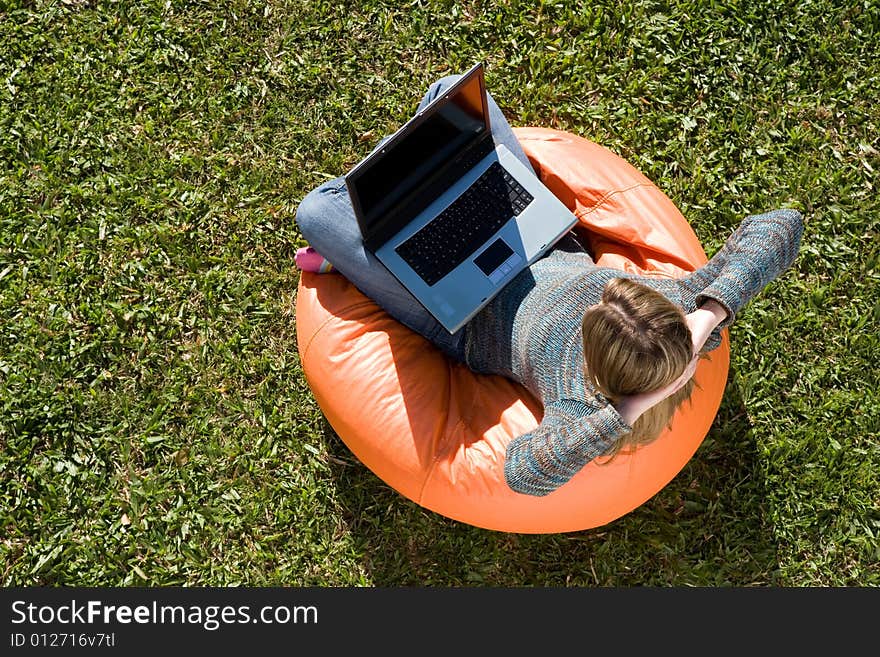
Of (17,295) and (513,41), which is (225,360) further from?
(513,41)

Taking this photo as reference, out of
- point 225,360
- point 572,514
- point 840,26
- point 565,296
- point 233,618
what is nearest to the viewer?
point 565,296

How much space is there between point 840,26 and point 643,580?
273cm

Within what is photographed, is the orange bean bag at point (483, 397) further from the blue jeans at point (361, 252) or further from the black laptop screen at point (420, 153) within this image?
the black laptop screen at point (420, 153)

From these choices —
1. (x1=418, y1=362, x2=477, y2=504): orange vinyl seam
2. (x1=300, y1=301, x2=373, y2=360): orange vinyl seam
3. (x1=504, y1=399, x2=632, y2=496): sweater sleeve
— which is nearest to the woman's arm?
(x1=504, y1=399, x2=632, y2=496): sweater sleeve

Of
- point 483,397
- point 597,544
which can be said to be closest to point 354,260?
point 483,397

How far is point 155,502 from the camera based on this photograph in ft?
12.1

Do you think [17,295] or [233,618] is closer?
[233,618]

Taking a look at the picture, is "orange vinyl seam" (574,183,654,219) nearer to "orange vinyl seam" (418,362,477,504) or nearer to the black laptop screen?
the black laptop screen

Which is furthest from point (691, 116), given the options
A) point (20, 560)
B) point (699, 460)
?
point (20, 560)

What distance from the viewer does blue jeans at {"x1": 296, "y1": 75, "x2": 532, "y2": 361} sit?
312cm

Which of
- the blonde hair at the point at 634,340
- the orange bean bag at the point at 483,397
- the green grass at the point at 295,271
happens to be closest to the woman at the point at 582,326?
the blonde hair at the point at 634,340

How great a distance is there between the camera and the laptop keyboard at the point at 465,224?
3.08 meters

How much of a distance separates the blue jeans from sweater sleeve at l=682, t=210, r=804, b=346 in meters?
0.83

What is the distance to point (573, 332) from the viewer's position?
105 inches
